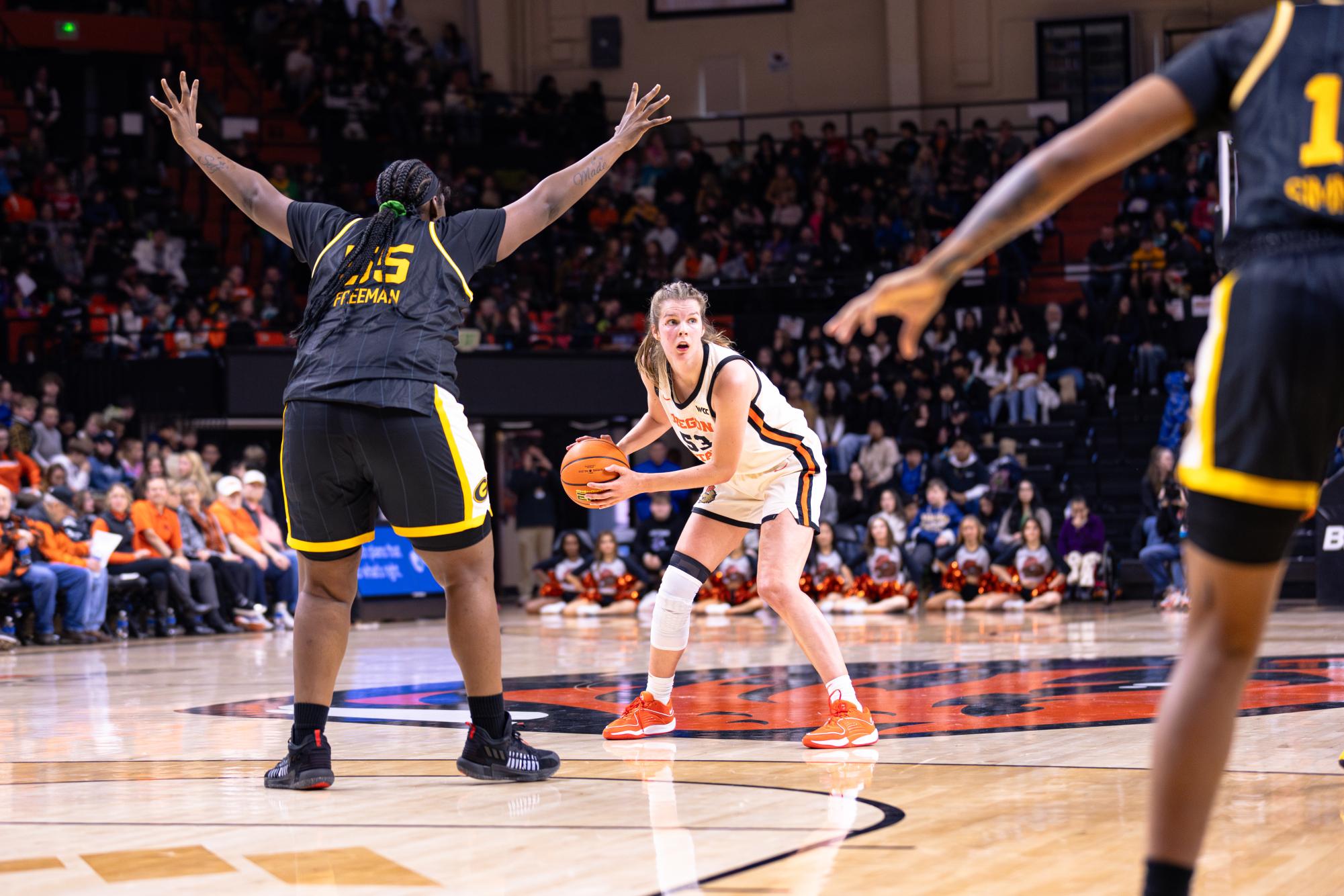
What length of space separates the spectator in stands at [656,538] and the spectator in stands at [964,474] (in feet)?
9.07

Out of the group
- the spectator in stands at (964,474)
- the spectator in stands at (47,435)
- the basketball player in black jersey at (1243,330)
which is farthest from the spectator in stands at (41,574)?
the basketball player in black jersey at (1243,330)

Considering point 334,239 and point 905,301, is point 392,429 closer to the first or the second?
point 334,239

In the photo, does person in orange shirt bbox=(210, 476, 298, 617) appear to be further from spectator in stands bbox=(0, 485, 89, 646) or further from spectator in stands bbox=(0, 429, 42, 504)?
spectator in stands bbox=(0, 485, 89, 646)

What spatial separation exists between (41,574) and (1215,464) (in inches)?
425

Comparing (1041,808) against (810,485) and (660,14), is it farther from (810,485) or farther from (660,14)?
(660,14)

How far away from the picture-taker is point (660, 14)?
2341 cm

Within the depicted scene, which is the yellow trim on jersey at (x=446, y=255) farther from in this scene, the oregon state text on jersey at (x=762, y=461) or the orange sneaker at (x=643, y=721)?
the orange sneaker at (x=643, y=721)

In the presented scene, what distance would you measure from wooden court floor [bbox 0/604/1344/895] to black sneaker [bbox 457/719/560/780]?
70 millimetres

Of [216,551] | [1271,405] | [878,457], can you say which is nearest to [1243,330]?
[1271,405]

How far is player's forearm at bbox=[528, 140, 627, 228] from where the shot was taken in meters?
4.65

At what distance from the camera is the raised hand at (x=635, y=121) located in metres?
4.64

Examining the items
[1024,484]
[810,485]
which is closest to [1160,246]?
[1024,484]

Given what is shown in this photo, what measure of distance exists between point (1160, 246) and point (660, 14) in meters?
8.91

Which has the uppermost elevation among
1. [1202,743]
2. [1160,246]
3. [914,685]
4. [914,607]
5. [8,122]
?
[8,122]
